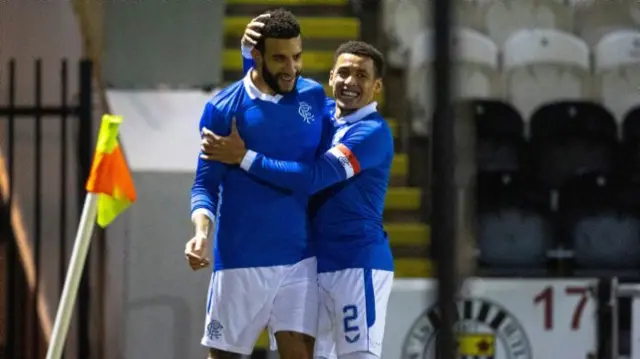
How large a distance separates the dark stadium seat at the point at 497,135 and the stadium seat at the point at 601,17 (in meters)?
1.16

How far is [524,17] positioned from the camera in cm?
681

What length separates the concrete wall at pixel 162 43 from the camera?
5547 millimetres

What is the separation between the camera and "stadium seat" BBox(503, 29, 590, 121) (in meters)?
6.40

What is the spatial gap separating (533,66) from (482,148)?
3.21 feet

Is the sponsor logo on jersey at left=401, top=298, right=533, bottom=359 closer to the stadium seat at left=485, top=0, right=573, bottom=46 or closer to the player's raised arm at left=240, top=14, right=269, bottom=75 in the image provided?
the player's raised arm at left=240, top=14, right=269, bottom=75

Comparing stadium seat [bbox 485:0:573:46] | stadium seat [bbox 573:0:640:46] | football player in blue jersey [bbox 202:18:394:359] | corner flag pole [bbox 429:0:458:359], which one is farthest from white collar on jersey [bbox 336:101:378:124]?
stadium seat [bbox 573:0:640:46]

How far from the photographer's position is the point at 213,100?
3385 mm

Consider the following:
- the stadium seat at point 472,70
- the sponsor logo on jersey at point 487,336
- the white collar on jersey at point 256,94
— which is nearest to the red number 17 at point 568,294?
the sponsor logo on jersey at point 487,336

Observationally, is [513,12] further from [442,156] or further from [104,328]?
[442,156]

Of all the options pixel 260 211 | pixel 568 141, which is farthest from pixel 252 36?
pixel 568 141

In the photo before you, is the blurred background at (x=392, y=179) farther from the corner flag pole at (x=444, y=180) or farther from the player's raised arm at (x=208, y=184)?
the corner flag pole at (x=444, y=180)

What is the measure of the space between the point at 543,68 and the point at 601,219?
1277 millimetres

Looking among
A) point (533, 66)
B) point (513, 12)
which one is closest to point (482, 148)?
point (533, 66)

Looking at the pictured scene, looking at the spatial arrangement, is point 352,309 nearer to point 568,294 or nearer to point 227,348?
point 227,348
